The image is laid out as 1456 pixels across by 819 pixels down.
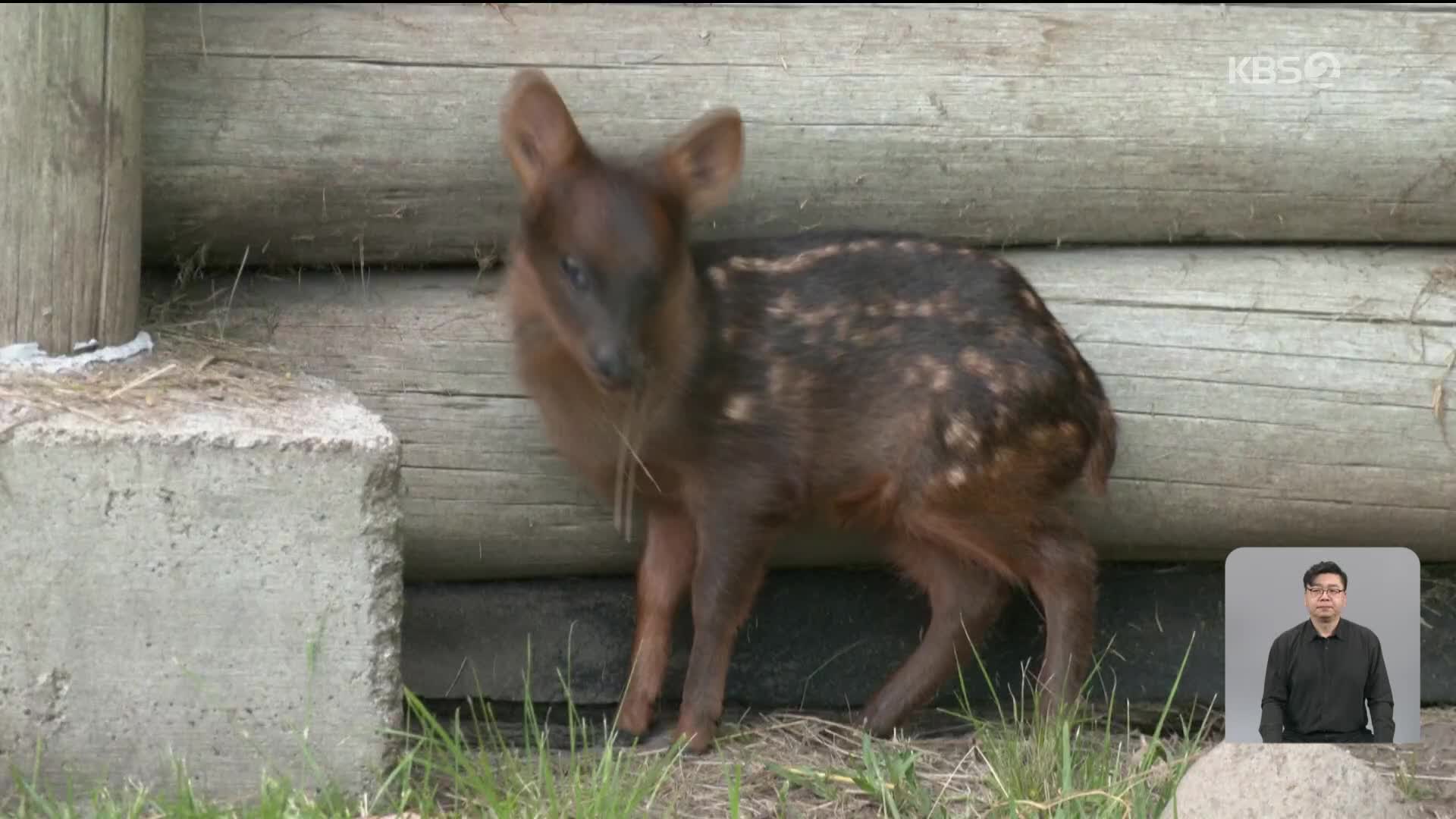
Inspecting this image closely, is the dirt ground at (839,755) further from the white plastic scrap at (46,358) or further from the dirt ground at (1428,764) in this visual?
the white plastic scrap at (46,358)

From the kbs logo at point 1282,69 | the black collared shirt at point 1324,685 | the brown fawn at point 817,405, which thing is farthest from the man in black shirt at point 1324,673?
the kbs logo at point 1282,69

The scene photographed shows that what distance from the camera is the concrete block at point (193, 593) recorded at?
148 inches

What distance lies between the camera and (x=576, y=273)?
4.09 m

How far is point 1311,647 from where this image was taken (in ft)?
12.1

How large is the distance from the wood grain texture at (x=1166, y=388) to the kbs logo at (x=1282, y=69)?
1.55ft

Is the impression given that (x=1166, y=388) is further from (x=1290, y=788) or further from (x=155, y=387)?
(x=155, y=387)

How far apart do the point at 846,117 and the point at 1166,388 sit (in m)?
1.13

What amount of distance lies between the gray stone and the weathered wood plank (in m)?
1.28

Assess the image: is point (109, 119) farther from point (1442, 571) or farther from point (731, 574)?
point (1442, 571)

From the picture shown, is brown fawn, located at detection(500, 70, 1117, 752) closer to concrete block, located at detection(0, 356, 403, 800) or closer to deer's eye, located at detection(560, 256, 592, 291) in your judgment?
deer's eye, located at detection(560, 256, 592, 291)

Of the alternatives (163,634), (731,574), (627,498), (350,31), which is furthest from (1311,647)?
(350,31)

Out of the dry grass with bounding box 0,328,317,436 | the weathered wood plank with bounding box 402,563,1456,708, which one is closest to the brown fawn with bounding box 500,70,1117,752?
the weathered wood plank with bounding box 402,563,1456,708

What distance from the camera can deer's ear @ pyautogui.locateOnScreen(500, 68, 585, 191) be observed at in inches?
161

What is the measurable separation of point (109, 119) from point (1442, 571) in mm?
3907
